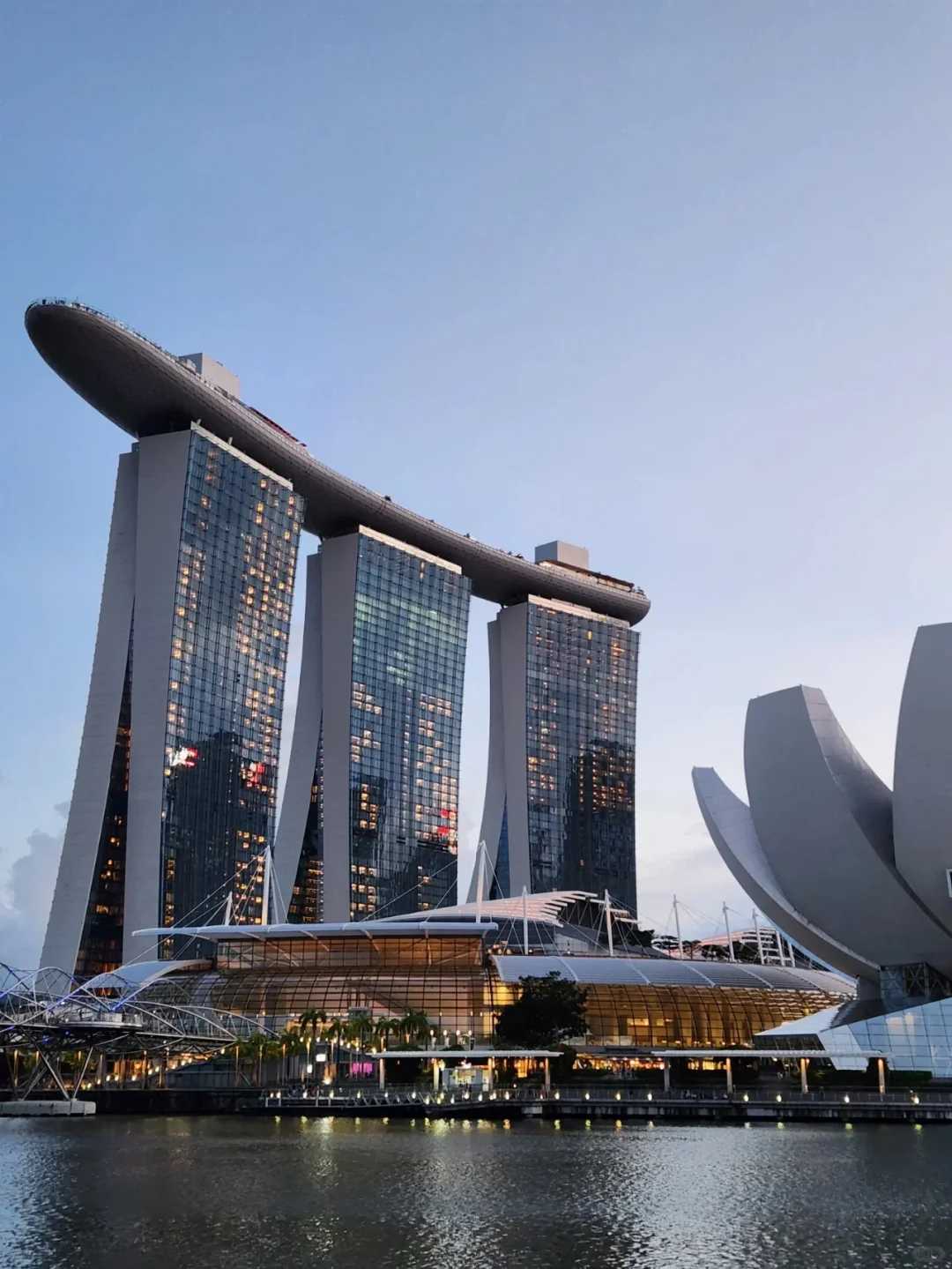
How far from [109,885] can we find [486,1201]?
8806 centimetres

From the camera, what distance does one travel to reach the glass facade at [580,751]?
179 metres

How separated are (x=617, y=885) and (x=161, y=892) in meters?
84.6

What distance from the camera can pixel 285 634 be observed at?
14175 cm

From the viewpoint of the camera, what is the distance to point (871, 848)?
2739 inches

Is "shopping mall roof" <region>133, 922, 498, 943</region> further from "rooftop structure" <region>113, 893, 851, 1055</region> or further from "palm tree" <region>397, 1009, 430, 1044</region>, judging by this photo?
"palm tree" <region>397, 1009, 430, 1044</region>

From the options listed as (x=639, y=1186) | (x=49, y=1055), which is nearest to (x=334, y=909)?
(x=49, y=1055)

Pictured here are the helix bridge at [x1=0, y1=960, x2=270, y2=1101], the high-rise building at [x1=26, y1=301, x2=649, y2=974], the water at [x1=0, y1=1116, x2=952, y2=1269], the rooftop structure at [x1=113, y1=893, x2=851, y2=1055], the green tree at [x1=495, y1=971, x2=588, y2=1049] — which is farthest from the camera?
the high-rise building at [x1=26, y1=301, x2=649, y2=974]

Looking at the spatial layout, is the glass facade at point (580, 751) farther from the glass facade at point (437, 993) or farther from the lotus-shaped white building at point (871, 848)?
the lotus-shaped white building at point (871, 848)

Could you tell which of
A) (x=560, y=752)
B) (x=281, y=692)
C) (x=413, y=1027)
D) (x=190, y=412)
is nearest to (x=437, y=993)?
(x=413, y=1027)

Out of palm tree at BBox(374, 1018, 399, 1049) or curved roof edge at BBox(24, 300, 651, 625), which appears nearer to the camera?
palm tree at BBox(374, 1018, 399, 1049)

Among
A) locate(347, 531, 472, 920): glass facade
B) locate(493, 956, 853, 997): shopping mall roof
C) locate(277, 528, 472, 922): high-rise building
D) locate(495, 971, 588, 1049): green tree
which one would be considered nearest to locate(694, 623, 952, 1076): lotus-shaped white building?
locate(495, 971, 588, 1049): green tree

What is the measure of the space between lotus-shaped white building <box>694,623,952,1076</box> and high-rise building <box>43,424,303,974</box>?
210 ft

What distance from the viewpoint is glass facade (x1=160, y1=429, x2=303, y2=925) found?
122812 mm

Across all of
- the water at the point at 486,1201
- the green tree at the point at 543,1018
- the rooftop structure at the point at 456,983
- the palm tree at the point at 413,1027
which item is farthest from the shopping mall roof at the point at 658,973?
the water at the point at 486,1201
